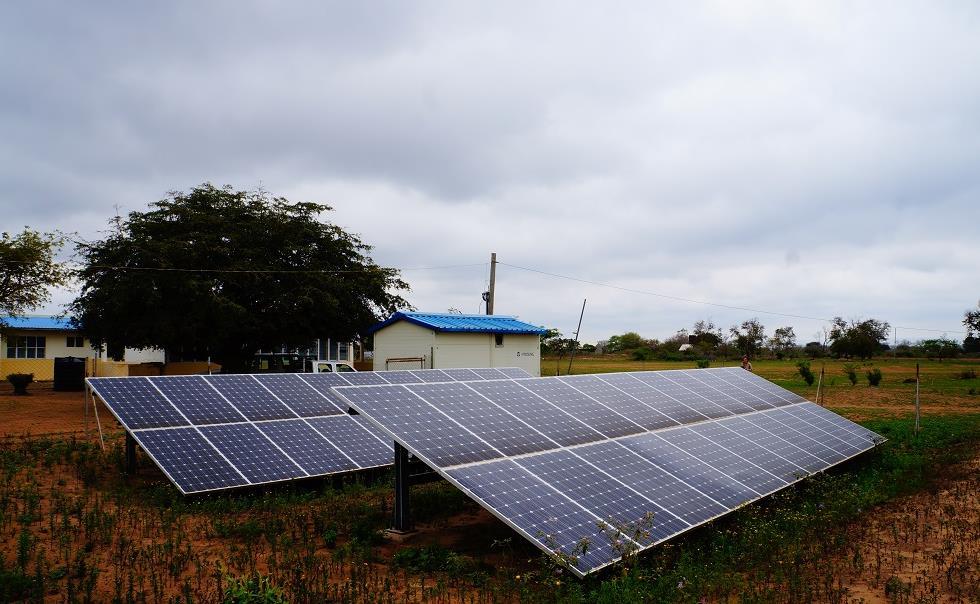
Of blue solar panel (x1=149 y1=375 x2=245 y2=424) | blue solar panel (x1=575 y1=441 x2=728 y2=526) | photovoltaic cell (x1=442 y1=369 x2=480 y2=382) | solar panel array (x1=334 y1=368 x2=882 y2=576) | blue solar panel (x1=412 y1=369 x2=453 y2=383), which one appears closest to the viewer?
solar panel array (x1=334 y1=368 x2=882 y2=576)

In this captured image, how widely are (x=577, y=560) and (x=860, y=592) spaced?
3.37 meters

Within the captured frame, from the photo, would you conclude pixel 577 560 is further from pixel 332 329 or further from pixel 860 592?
pixel 332 329

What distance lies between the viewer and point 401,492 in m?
9.63

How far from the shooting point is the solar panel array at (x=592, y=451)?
8031mm

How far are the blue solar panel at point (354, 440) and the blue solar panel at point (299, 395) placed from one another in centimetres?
27

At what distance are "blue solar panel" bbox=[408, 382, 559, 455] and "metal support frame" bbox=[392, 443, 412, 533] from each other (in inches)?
35.7

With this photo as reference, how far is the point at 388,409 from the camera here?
9.38 m

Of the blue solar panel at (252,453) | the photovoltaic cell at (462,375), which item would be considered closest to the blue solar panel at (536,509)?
the blue solar panel at (252,453)

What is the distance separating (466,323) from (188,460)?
23.0 m

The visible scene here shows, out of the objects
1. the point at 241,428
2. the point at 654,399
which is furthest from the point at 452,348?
the point at 241,428

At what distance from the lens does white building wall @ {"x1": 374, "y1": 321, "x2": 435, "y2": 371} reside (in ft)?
107

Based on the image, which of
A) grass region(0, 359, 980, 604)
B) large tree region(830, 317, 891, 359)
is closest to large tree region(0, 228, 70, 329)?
grass region(0, 359, 980, 604)

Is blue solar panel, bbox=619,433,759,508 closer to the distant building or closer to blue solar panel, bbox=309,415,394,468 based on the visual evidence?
blue solar panel, bbox=309,415,394,468

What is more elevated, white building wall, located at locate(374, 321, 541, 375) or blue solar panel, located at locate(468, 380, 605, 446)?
white building wall, located at locate(374, 321, 541, 375)
